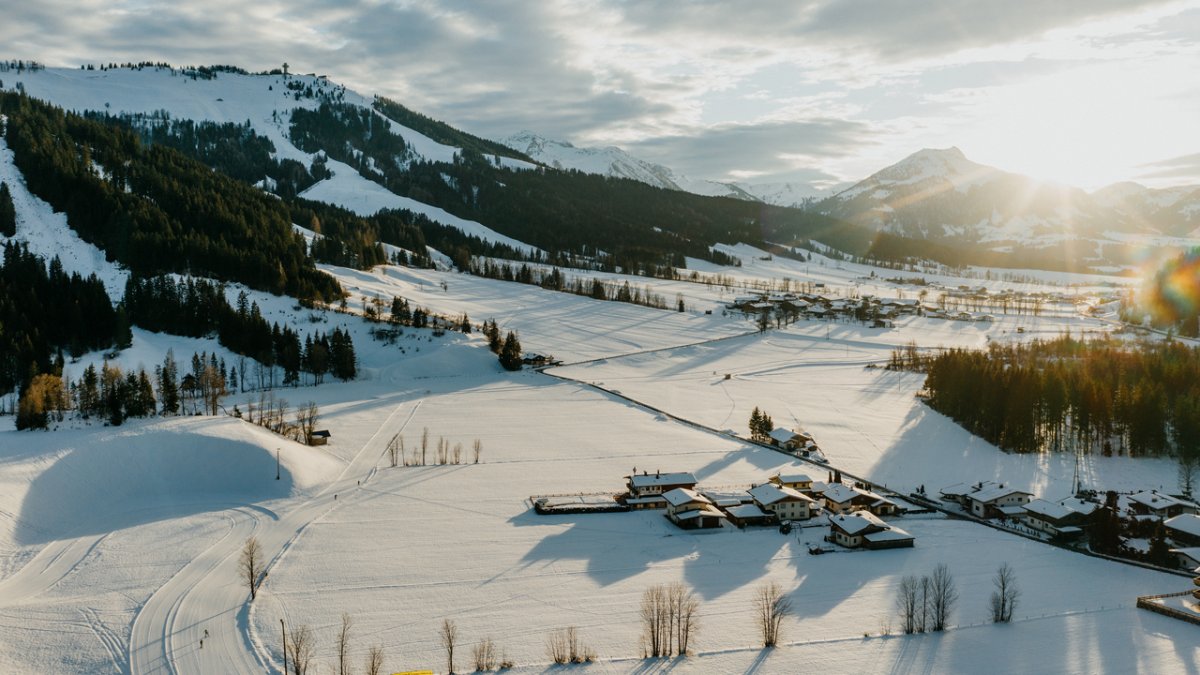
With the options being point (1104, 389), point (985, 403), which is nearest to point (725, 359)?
point (985, 403)

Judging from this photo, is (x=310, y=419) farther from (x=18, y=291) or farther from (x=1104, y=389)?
(x=1104, y=389)

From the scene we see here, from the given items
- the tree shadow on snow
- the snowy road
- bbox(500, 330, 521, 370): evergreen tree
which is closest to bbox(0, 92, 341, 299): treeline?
bbox(500, 330, 521, 370): evergreen tree

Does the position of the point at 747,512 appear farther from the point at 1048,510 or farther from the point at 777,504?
the point at 1048,510

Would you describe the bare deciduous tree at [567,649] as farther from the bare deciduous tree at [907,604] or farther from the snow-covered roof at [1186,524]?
the snow-covered roof at [1186,524]

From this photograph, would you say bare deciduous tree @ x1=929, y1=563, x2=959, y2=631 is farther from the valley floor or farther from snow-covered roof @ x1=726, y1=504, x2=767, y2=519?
snow-covered roof @ x1=726, y1=504, x2=767, y2=519

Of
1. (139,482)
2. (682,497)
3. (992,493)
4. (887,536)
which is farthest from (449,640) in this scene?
(992,493)

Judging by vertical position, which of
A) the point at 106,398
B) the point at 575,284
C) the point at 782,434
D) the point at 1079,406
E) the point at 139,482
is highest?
the point at 575,284

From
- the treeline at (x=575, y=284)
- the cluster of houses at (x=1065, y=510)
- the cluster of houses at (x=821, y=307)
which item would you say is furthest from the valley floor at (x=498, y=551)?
the cluster of houses at (x=821, y=307)
